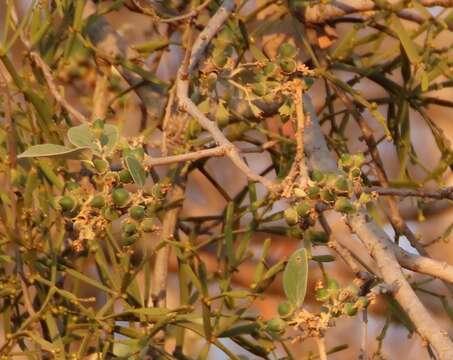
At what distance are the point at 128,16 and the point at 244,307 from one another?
93cm

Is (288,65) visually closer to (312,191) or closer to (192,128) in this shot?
(312,191)

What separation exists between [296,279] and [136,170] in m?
0.11

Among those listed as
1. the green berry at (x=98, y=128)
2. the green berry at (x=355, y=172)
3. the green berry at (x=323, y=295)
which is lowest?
the green berry at (x=323, y=295)

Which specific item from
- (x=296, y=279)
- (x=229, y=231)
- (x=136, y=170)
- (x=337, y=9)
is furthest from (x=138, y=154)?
(x=337, y=9)

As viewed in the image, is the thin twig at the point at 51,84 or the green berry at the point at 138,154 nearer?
the green berry at the point at 138,154

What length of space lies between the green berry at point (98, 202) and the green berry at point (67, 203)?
0.5 inches

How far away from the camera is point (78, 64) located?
1297 millimetres

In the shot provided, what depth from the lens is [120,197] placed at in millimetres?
568

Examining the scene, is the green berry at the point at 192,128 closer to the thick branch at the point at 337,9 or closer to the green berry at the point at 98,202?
the thick branch at the point at 337,9

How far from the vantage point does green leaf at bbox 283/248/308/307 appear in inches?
22.3

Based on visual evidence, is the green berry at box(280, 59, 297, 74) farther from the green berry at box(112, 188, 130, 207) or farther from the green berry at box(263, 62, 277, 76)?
the green berry at box(112, 188, 130, 207)

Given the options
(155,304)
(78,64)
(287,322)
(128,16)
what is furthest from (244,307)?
(128,16)

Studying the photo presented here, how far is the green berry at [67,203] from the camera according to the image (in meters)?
0.58

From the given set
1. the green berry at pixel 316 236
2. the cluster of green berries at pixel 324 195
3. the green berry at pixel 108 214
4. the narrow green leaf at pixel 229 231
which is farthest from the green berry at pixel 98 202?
the narrow green leaf at pixel 229 231
